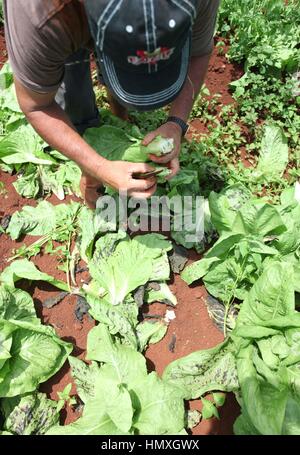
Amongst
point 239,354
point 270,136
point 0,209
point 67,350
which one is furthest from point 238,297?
point 0,209

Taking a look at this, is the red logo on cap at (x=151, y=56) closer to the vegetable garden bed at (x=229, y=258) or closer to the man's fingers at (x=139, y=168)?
the man's fingers at (x=139, y=168)

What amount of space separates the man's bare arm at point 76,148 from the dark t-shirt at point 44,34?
0.18 metres

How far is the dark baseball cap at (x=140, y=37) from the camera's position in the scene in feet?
4.69

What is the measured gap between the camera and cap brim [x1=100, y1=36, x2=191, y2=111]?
1838 millimetres

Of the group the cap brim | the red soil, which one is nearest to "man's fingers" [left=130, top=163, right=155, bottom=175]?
the cap brim

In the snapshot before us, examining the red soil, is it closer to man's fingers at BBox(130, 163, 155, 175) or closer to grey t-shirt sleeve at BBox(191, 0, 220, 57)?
man's fingers at BBox(130, 163, 155, 175)

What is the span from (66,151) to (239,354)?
146cm

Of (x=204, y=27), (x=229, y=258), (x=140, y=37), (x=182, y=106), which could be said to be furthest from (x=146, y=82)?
(x=229, y=258)

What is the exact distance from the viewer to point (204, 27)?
7.34ft

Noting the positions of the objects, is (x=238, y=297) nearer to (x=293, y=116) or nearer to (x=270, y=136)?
(x=270, y=136)

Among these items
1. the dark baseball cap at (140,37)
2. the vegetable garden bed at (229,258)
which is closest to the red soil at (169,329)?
the vegetable garden bed at (229,258)

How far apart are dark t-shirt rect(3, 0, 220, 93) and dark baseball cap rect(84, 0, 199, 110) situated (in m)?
0.21

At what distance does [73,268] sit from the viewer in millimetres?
3055

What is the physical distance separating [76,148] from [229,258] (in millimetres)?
1157
